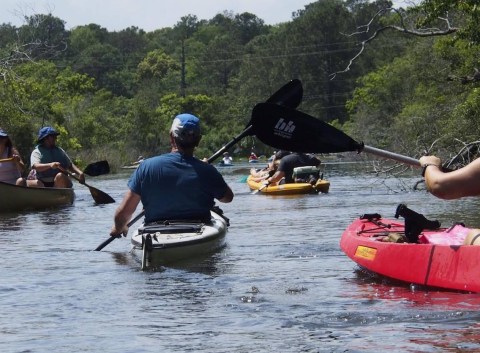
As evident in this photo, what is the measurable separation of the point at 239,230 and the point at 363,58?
81.5 metres

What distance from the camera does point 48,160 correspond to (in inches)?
715

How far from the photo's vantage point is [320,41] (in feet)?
303

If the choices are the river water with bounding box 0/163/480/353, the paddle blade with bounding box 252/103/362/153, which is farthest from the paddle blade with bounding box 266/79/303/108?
the paddle blade with bounding box 252/103/362/153

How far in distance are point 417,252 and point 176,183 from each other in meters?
2.57

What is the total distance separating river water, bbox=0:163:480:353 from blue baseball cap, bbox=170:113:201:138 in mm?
1120

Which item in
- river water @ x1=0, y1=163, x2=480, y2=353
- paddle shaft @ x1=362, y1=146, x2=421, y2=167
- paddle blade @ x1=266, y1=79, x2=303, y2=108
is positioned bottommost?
river water @ x1=0, y1=163, x2=480, y2=353

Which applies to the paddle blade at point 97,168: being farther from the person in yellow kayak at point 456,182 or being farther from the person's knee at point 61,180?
the person in yellow kayak at point 456,182

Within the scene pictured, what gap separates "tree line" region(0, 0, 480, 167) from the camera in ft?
109

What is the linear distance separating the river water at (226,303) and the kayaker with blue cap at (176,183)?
0.49 meters

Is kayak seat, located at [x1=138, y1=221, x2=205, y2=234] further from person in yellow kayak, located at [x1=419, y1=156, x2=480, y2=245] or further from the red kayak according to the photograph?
person in yellow kayak, located at [x1=419, y1=156, x2=480, y2=245]

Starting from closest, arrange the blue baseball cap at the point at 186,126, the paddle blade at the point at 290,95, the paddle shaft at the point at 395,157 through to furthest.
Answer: the paddle shaft at the point at 395,157, the blue baseball cap at the point at 186,126, the paddle blade at the point at 290,95

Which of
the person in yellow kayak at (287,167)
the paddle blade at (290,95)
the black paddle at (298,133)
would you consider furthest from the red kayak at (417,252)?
the person in yellow kayak at (287,167)

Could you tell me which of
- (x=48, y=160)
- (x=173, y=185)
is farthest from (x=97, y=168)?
(x=173, y=185)

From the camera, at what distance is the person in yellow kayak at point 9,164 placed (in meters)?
17.4
